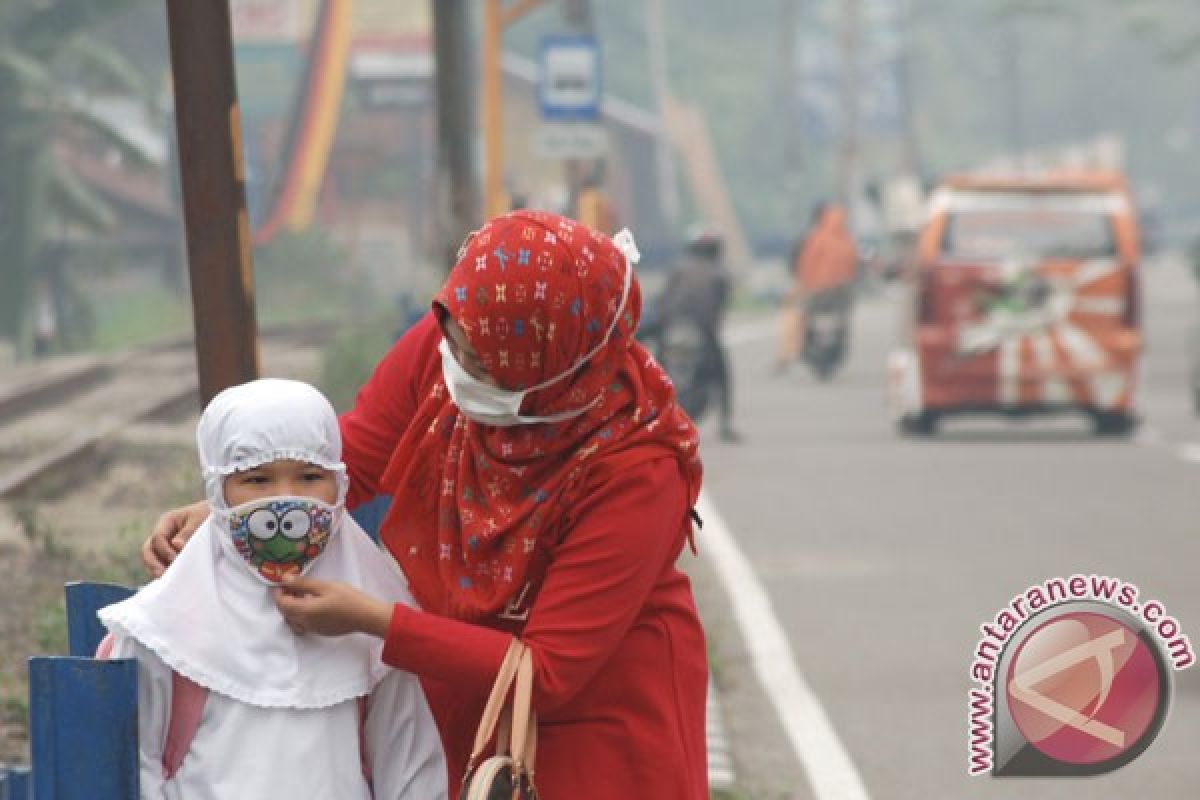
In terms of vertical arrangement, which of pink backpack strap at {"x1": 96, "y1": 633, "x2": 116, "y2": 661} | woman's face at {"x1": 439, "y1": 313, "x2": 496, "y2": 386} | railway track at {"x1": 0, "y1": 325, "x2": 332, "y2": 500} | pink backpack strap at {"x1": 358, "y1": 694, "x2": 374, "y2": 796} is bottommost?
railway track at {"x1": 0, "y1": 325, "x2": 332, "y2": 500}

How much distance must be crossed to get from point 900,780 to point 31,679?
→ 4.71 m

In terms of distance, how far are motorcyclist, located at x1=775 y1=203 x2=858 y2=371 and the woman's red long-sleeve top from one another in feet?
83.7

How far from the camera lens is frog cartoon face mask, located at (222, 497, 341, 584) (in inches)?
153

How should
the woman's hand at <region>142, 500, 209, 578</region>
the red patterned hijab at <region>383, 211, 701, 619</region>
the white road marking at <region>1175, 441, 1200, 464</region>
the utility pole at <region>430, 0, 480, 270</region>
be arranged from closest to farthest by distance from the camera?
1. the red patterned hijab at <region>383, 211, 701, 619</region>
2. the woman's hand at <region>142, 500, 209, 578</region>
3. the white road marking at <region>1175, 441, 1200, 464</region>
4. the utility pole at <region>430, 0, 480, 270</region>

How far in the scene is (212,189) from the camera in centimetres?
554

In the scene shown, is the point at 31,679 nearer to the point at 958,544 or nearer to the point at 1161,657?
the point at 1161,657

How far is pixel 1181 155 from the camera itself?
12962 centimetres

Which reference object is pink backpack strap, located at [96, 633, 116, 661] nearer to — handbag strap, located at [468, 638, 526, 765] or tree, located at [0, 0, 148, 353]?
handbag strap, located at [468, 638, 526, 765]

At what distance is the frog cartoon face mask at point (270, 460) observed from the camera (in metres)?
3.91

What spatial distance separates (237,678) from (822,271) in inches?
1023

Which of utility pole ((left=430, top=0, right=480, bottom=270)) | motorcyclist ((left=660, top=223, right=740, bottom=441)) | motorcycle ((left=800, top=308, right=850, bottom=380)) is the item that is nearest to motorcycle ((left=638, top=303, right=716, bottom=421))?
motorcyclist ((left=660, top=223, right=740, bottom=441))

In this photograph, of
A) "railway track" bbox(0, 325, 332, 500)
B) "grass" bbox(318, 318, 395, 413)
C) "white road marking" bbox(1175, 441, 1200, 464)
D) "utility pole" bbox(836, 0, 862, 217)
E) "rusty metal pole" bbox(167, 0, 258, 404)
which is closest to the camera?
"rusty metal pole" bbox(167, 0, 258, 404)

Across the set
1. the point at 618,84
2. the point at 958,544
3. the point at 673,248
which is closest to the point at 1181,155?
the point at 618,84

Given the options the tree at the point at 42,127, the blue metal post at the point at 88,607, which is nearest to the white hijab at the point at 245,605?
the blue metal post at the point at 88,607
